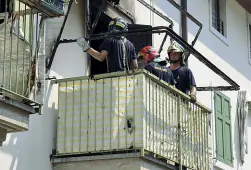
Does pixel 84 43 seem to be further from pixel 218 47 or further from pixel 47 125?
pixel 218 47

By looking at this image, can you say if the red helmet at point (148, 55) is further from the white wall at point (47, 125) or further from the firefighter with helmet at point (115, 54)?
the white wall at point (47, 125)

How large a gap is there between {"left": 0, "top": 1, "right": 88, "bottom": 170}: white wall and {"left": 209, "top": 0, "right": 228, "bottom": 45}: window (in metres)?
6.36

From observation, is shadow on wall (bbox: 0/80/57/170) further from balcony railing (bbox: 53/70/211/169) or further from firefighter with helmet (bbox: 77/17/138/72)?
firefighter with helmet (bbox: 77/17/138/72)

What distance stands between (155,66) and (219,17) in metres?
7.00

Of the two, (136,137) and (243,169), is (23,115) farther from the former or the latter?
(243,169)

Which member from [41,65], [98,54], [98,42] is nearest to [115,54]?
[98,54]

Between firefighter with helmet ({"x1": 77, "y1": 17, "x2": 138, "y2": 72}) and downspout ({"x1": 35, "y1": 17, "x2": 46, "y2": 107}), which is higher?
firefighter with helmet ({"x1": 77, "y1": 17, "x2": 138, "y2": 72})

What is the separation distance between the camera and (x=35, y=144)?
417 inches

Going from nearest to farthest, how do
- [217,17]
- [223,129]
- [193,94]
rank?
[193,94]
[223,129]
[217,17]

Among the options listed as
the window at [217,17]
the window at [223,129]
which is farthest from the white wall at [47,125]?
the window at [217,17]

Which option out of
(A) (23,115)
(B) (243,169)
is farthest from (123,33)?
(B) (243,169)

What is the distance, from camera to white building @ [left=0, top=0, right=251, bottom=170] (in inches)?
411

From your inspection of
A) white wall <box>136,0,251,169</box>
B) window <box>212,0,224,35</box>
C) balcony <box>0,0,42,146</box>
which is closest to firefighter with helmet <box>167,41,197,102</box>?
white wall <box>136,0,251,169</box>

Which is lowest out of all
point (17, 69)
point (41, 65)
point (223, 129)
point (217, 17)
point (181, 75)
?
point (17, 69)
